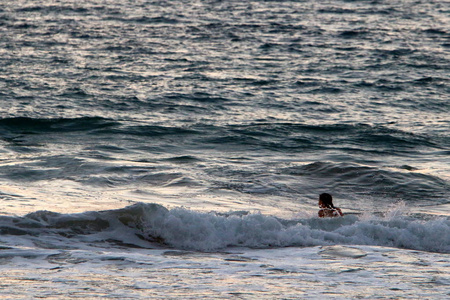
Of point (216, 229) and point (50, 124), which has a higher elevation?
point (50, 124)

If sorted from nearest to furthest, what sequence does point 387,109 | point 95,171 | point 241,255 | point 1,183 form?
point 241,255 < point 1,183 < point 95,171 < point 387,109

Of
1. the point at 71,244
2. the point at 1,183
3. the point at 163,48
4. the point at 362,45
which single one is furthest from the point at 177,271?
the point at 362,45

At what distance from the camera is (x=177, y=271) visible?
8.62 metres

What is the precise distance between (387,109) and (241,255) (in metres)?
14.3

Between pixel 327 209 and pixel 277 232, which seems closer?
pixel 277 232

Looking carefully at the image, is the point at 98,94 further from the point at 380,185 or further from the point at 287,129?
the point at 380,185

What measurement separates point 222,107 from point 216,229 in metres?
12.0

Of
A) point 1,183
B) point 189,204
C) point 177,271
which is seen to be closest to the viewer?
point 177,271

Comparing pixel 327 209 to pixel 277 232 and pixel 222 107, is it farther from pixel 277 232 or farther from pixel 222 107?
pixel 222 107

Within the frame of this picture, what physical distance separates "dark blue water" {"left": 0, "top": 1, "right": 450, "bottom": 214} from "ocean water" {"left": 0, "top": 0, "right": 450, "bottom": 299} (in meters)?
0.09

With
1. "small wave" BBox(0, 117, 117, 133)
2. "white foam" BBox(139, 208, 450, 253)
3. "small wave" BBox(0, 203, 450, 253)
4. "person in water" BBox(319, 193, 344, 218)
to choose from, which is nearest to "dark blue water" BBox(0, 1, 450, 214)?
"small wave" BBox(0, 117, 117, 133)

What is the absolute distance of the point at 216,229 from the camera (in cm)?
1087

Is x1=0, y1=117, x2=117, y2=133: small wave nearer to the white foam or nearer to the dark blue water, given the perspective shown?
the dark blue water

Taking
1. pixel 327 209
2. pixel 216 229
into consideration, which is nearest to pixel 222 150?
pixel 327 209
